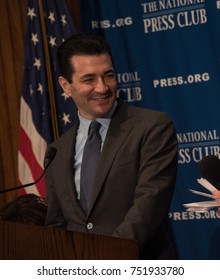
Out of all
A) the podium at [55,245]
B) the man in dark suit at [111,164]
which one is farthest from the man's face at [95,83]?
the podium at [55,245]

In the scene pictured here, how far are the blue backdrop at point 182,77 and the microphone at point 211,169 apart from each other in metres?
1.73

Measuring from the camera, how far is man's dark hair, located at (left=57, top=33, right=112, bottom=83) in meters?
3.23

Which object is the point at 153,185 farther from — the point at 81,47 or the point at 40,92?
the point at 40,92

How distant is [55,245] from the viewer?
7.54ft

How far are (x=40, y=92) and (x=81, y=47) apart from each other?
6.72 feet

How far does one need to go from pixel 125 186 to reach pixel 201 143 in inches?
76.1

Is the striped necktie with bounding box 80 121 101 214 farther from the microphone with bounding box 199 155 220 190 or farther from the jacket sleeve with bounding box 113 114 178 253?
the microphone with bounding box 199 155 220 190

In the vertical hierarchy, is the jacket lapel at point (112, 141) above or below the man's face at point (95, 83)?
below

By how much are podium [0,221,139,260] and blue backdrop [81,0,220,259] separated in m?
2.42

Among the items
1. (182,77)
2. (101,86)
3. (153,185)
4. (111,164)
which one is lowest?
(153,185)

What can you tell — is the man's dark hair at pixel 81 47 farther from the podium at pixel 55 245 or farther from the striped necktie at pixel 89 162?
the podium at pixel 55 245

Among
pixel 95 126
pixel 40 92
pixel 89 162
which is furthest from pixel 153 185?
pixel 40 92

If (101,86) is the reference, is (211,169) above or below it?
below

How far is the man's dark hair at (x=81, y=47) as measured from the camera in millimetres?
3234
